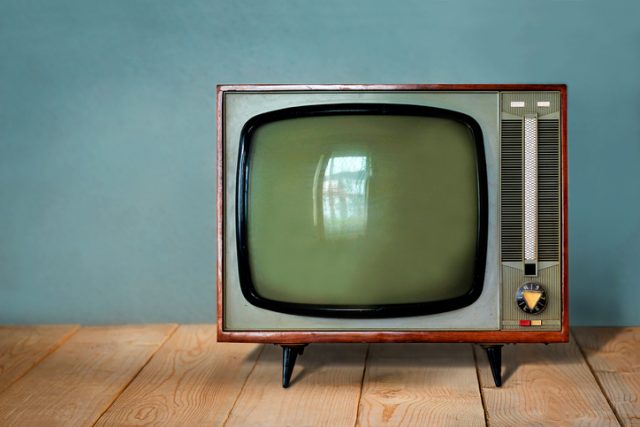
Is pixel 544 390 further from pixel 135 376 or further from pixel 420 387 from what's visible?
pixel 135 376

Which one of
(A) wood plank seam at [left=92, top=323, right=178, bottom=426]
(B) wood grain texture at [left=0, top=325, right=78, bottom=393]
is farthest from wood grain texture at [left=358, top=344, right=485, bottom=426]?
(B) wood grain texture at [left=0, top=325, right=78, bottom=393]

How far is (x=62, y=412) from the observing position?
4.51 feet

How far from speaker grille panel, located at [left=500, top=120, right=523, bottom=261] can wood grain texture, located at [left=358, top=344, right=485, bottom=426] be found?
29 centimetres

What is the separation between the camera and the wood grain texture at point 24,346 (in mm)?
1593

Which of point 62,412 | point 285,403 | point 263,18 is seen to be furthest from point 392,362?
point 263,18

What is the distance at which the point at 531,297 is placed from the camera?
1362 mm

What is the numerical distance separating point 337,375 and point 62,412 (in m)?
0.51

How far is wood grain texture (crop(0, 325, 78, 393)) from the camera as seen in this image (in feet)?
5.23

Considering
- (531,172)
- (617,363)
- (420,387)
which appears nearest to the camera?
(531,172)

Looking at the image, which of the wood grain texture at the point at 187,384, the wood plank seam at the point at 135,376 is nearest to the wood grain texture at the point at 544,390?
the wood grain texture at the point at 187,384

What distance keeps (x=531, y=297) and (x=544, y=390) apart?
206 mm

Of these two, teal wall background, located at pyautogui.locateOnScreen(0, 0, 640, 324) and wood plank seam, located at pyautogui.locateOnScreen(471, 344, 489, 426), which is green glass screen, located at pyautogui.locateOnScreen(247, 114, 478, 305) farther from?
teal wall background, located at pyautogui.locateOnScreen(0, 0, 640, 324)

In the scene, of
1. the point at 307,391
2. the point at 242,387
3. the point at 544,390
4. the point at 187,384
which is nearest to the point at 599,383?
the point at 544,390

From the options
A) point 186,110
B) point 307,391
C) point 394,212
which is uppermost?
point 186,110
